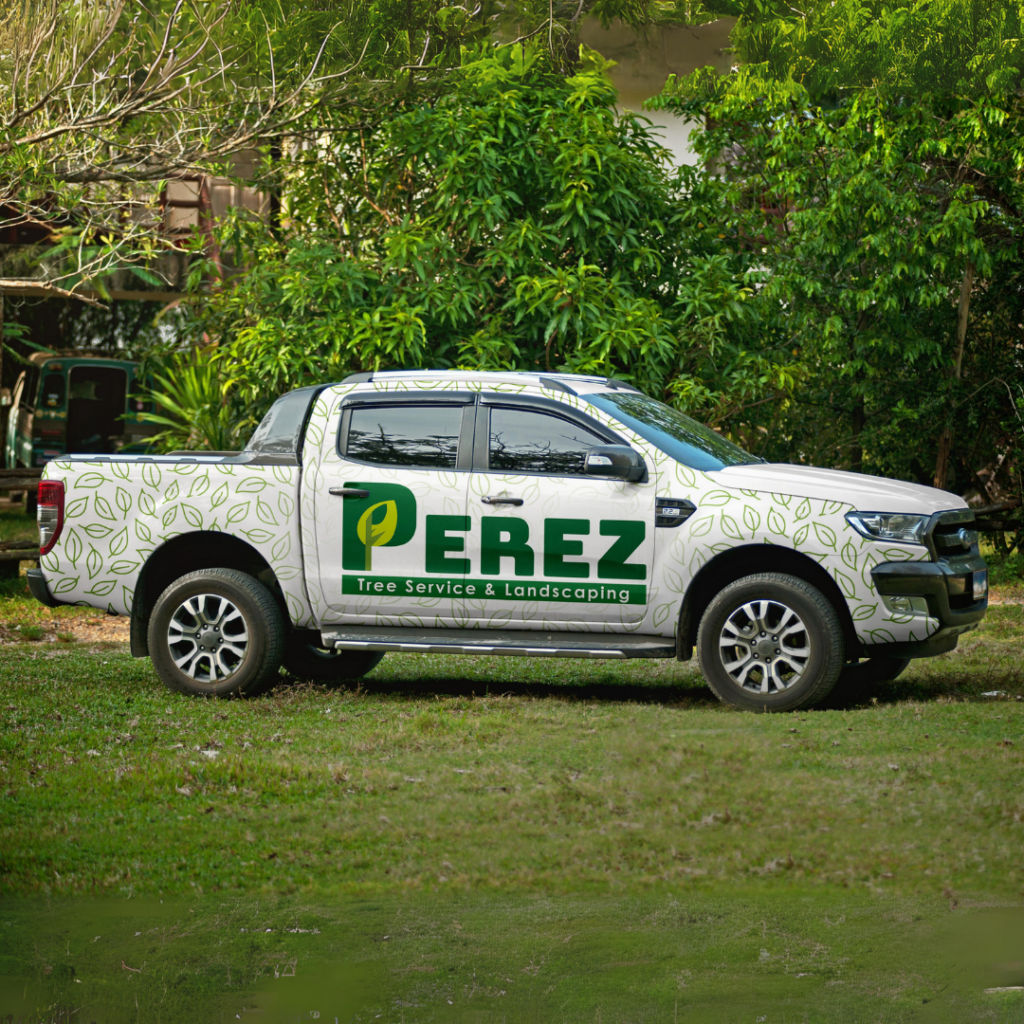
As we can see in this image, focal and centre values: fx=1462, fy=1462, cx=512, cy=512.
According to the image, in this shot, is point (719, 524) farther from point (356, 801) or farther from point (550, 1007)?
point (550, 1007)

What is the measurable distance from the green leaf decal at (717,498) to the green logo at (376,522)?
1678 millimetres

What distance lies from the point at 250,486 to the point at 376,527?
0.83 metres

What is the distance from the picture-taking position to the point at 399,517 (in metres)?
8.50

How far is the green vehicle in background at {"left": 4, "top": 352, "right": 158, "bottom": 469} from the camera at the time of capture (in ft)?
79.8

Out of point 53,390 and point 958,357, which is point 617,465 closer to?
point 958,357

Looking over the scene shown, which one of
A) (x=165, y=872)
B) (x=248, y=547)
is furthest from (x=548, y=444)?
(x=165, y=872)

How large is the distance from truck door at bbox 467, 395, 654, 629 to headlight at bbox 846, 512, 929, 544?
1143 mm

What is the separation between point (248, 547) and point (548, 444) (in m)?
1.96

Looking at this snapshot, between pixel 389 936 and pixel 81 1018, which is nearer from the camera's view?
pixel 81 1018

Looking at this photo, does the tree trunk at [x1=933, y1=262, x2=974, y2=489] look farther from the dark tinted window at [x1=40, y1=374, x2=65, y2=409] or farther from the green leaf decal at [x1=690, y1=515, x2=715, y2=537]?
the dark tinted window at [x1=40, y1=374, x2=65, y2=409]

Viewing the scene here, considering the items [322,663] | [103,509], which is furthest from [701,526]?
[103,509]

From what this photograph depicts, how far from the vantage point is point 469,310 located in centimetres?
1299

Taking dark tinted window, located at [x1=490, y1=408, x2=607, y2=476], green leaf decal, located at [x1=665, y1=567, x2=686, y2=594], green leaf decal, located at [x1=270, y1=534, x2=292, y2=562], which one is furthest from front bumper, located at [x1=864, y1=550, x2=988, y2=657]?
green leaf decal, located at [x1=270, y1=534, x2=292, y2=562]

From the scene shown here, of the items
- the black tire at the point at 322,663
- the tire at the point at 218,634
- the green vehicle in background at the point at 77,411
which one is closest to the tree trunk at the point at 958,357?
the black tire at the point at 322,663
